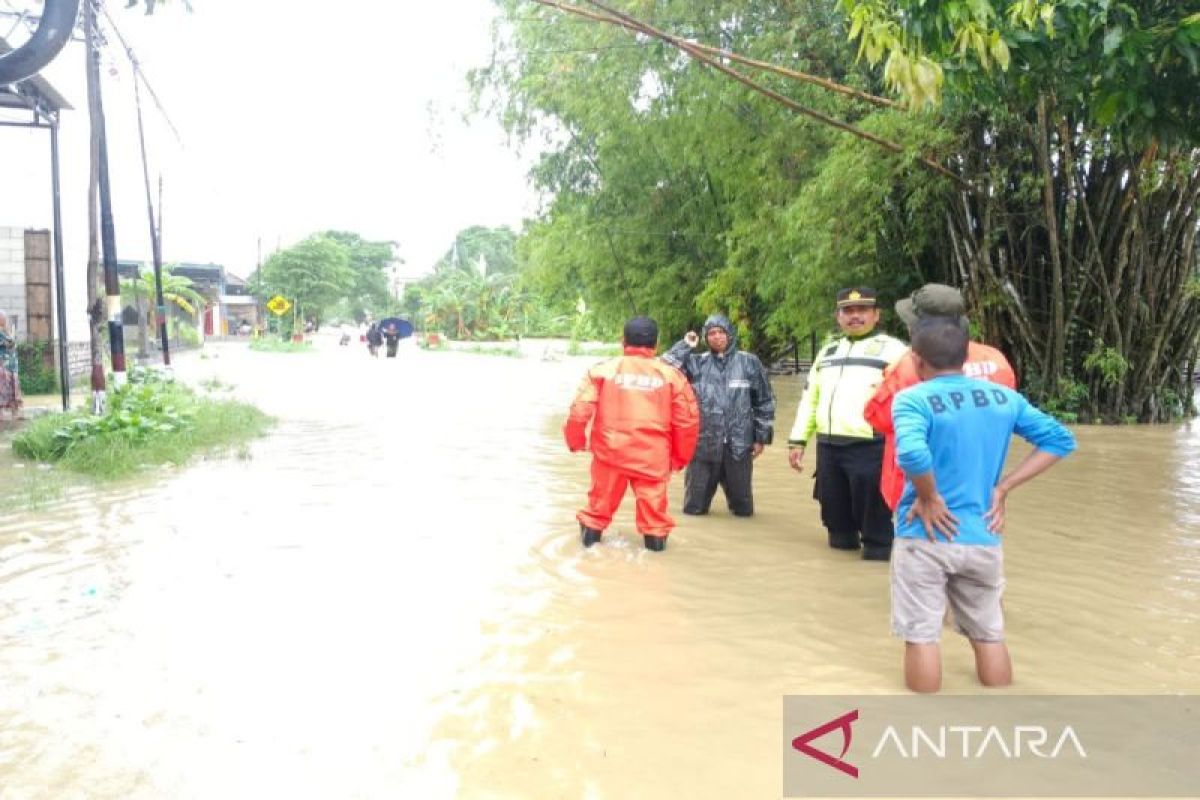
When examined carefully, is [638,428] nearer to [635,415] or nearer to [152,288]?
[635,415]

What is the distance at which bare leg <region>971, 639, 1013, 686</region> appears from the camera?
3.67 metres

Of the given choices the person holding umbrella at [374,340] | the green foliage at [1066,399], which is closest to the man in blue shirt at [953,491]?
Result: the green foliage at [1066,399]

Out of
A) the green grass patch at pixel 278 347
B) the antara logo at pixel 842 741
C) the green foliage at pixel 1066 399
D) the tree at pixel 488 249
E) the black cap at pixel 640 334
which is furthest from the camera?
the tree at pixel 488 249

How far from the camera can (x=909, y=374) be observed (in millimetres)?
4254

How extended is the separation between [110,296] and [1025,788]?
11056mm

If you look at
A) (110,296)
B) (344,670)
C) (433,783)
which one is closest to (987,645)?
(433,783)

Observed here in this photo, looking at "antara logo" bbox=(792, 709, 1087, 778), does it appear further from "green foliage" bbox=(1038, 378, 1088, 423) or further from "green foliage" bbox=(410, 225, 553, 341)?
"green foliage" bbox=(410, 225, 553, 341)

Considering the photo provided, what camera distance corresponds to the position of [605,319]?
992 inches

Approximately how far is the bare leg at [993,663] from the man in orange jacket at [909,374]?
2.48 feet

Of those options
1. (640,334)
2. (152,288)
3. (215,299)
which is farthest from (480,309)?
(640,334)

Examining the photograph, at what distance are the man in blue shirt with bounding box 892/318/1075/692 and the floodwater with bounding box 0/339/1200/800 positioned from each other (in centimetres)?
34

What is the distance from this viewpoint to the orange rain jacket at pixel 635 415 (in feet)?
18.8

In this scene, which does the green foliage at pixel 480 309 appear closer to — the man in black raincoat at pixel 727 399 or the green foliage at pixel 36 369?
the green foliage at pixel 36 369

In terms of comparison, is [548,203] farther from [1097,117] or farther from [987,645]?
[987,645]
